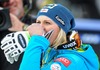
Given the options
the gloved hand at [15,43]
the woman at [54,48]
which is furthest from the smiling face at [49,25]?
the gloved hand at [15,43]

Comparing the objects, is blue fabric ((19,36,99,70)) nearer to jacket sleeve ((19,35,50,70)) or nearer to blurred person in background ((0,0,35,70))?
jacket sleeve ((19,35,50,70))

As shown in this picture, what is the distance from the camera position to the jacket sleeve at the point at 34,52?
2.75 metres

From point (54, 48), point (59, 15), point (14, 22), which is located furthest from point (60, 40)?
point (14, 22)

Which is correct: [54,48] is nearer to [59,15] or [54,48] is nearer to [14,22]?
[59,15]

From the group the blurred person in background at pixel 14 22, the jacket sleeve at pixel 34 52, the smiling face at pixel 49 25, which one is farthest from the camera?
the blurred person in background at pixel 14 22

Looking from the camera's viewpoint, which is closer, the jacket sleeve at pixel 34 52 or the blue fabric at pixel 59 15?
the jacket sleeve at pixel 34 52

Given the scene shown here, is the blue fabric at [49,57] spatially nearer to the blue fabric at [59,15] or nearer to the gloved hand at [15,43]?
the gloved hand at [15,43]

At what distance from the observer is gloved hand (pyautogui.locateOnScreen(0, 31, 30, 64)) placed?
2.79 m

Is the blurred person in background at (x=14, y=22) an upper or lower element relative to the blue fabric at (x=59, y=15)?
lower

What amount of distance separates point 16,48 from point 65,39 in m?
0.33

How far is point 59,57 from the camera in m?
2.86

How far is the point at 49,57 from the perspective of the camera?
2916mm

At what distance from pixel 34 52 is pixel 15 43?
13 cm

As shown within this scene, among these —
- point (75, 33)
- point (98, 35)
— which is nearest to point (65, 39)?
point (75, 33)
